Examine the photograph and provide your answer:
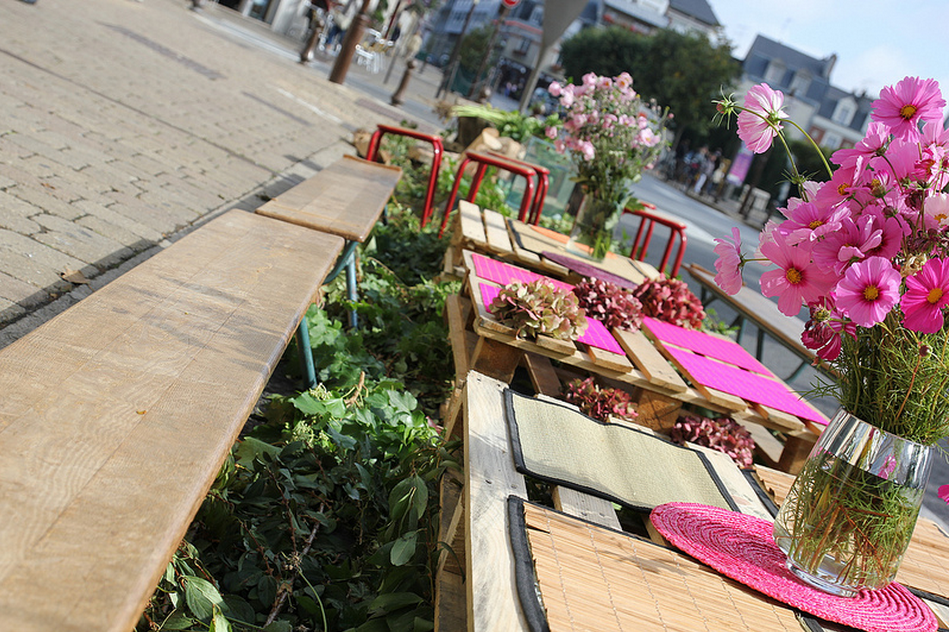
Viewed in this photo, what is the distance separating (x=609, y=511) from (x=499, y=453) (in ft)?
0.87

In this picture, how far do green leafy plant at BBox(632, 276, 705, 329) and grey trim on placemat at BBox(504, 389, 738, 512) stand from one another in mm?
1528

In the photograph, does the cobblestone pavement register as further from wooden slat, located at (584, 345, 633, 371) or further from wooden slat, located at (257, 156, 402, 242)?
wooden slat, located at (584, 345, 633, 371)

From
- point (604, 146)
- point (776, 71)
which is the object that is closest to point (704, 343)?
point (604, 146)

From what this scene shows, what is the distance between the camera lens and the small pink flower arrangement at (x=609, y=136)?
178 inches

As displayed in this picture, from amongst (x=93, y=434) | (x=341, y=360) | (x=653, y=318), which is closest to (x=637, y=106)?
(x=653, y=318)

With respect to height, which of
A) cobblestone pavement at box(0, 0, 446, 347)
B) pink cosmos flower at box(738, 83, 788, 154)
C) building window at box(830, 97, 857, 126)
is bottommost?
cobblestone pavement at box(0, 0, 446, 347)

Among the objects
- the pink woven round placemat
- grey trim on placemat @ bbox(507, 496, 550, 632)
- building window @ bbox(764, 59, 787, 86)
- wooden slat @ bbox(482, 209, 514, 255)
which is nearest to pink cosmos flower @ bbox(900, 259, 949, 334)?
the pink woven round placemat

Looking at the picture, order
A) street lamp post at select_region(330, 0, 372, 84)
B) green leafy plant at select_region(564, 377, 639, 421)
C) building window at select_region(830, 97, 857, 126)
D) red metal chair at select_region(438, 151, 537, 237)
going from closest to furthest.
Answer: green leafy plant at select_region(564, 377, 639, 421) < red metal chair at select_region(438, 151, 537, 237) < street lamp post at select_region(330, 0, 372, 84) < building window at select_region(830, 97, 857, 126)

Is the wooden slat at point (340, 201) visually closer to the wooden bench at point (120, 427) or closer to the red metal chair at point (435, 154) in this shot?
the red metal chair at point (435, 154)

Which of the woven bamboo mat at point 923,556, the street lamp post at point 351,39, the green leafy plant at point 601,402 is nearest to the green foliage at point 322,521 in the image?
the green leafy plant at point 601,402

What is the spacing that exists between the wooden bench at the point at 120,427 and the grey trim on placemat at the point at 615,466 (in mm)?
581

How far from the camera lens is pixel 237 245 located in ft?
8.66

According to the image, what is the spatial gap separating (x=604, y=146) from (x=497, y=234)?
75 cm

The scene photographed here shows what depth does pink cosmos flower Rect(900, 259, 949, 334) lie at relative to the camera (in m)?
1.27
